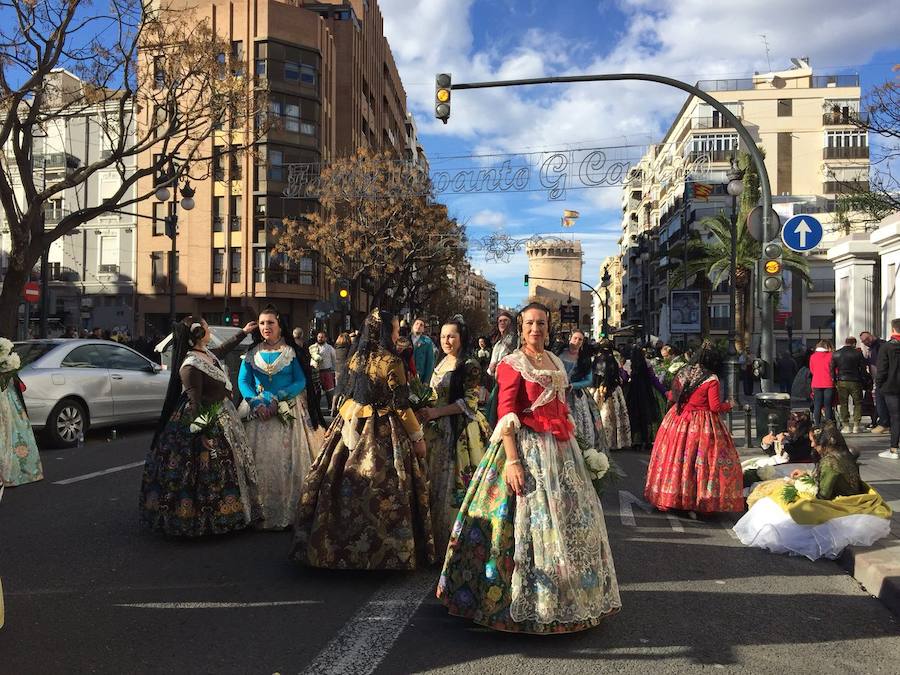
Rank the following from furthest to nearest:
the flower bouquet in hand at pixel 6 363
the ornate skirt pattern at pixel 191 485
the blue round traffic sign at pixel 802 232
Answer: the blue round traffic sign at pixel 802 232
the flower bouquet in hand at pixel 6 363
the ornate skirt pattern at pixel 191 485

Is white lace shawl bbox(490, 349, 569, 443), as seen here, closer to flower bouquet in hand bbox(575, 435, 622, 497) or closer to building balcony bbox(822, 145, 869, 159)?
flower bouquet in hand bbox(575, 435, 622, 497)

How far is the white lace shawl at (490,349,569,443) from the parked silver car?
904cm

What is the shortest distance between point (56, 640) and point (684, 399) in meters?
5.79

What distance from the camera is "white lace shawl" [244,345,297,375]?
6703mm

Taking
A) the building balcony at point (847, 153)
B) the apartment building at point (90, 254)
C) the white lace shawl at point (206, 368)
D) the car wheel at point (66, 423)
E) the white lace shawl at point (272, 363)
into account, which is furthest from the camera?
the building balcony at point (847, 153)

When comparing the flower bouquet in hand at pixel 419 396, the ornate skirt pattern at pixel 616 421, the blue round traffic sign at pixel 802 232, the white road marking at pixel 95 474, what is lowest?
the white road marking at pixel 95 474

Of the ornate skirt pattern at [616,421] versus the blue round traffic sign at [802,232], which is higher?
the blue round traffic sign at [802,232]

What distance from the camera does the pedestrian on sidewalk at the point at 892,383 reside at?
37.0 ft

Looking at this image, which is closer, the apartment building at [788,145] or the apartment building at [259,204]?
the apartment building at [259,204]

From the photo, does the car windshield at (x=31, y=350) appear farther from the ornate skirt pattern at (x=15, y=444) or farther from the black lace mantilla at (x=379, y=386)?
the black lace mantilla at (x=379, y=386)

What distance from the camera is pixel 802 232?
1105 cm

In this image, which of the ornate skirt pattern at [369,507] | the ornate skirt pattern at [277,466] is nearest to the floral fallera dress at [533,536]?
the ornate skirt pattern at [369,507]

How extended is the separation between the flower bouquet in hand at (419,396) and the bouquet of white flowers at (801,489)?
3.14 meters

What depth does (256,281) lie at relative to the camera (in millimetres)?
46438
